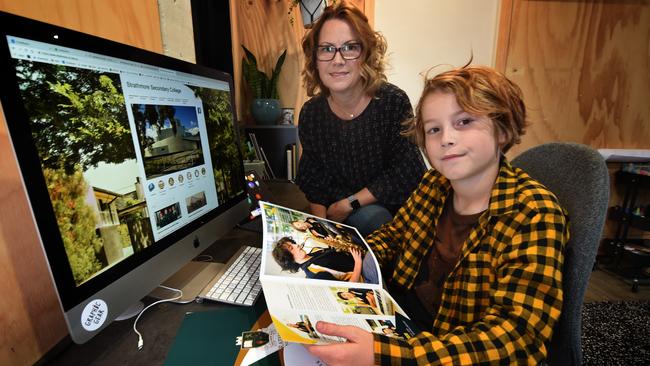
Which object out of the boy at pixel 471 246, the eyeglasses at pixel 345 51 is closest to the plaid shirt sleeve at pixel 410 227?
the boy at pixel 471 246

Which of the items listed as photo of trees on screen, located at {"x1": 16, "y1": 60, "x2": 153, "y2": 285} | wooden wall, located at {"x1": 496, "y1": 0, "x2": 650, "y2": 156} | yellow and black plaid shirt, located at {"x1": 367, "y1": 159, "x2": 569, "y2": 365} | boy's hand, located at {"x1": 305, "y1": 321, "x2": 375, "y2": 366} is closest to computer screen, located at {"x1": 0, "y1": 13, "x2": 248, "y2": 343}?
photo of trees on screen, located at {"x1": 16, "y1": 60, "x2": 153, "y2": 285}

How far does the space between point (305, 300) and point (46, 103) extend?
48 centimetres

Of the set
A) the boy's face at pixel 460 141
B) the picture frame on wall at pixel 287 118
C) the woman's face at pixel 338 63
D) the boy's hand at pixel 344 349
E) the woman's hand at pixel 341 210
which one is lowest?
the woman's hand at pixel 341 210

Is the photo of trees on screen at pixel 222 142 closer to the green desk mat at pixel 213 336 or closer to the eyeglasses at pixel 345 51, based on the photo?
the green desk mat at pixel 213 336

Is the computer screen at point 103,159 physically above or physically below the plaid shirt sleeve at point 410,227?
above

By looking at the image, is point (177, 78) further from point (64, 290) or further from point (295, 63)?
point (295, 63)

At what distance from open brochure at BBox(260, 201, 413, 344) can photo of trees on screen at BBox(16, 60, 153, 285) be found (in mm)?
249

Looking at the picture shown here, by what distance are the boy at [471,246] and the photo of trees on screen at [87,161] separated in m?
0.38

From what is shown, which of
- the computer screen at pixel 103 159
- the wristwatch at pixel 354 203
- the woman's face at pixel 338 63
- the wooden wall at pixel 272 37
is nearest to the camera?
the computer screen at pixel 103 159

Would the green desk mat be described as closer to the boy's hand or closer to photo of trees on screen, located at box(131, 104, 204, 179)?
the boy's hand

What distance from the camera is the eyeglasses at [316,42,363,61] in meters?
1.21

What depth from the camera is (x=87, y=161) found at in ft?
1.61

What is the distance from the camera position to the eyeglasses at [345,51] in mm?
1206

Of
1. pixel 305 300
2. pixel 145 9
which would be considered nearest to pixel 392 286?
pixel 305 300
